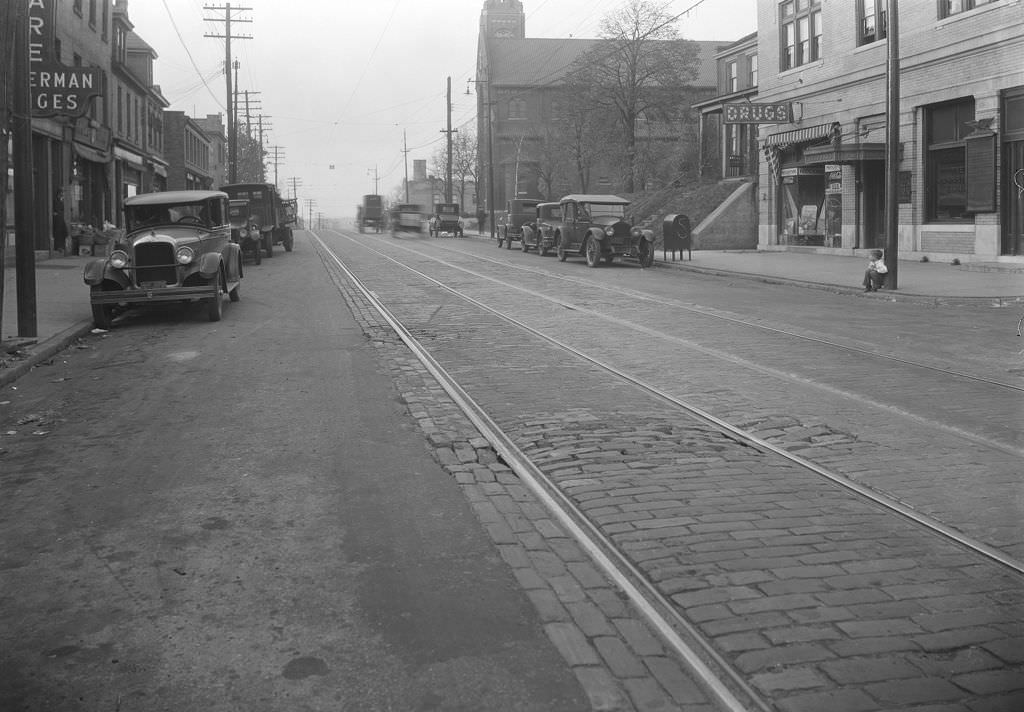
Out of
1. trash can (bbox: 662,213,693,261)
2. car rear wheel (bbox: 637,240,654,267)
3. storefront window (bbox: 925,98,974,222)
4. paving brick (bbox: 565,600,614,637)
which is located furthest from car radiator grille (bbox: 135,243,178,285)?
storefront window (bbox: 925,98,974,222)

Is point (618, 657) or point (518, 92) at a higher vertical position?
point (518, 92)

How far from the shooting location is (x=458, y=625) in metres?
3.87

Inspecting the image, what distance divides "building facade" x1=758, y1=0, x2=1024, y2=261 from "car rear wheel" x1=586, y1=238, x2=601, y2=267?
7122 millimetres

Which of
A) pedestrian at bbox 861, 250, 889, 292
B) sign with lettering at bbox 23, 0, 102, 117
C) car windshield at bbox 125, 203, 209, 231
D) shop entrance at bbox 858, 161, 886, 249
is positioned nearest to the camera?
sign with lettering at bbox 23, 0, 102, 117

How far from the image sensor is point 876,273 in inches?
760

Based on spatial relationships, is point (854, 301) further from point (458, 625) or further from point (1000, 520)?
point (458, 625)

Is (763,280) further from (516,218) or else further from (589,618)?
(589,618)

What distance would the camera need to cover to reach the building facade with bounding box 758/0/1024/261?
2369 cm

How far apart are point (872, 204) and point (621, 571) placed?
28.1 m

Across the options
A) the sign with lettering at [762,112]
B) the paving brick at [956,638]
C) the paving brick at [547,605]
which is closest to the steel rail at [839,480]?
the paving brick at [956,638]

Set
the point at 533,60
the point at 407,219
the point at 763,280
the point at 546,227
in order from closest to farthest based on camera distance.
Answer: the point at 763,280 < the point at 546,227 < the point at 407,219 < the point at 533,60

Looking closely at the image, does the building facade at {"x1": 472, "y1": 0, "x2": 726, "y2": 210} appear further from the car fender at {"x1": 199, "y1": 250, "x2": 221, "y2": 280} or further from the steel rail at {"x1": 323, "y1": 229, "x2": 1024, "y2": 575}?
the steel rail at {"x1": 323, "y1": 229, "x2": 1024, "y2": 575}

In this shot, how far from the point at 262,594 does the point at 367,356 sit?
23.3 feet

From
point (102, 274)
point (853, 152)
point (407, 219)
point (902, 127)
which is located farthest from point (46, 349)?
point (407, 219)
